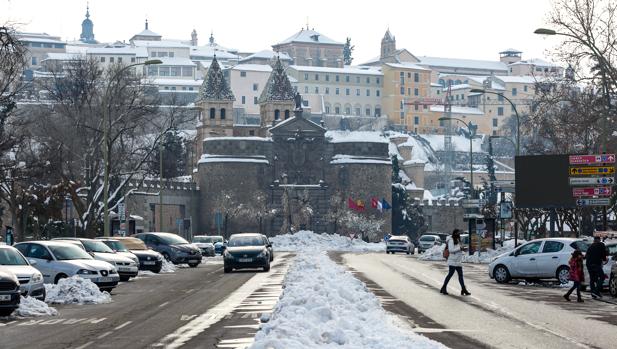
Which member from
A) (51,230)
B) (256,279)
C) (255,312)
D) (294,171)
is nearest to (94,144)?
(51,230)

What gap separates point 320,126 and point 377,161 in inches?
307

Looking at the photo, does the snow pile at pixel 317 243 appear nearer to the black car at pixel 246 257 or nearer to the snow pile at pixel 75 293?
the black car at pixel 246 257

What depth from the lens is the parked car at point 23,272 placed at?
26.2 m

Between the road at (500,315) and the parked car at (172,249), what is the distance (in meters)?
17.4

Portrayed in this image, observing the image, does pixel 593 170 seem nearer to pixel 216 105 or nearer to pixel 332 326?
pixel 332 326

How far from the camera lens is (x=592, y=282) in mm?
30422

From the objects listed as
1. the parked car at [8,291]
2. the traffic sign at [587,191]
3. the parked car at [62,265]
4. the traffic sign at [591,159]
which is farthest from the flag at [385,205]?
the parked car at [8,291]

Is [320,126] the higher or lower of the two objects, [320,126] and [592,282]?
the higher

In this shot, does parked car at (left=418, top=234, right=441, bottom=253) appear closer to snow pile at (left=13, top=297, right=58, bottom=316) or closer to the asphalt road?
the asphalt road

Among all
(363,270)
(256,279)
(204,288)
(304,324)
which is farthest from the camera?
(363,270)

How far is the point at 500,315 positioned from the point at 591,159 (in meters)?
22.2

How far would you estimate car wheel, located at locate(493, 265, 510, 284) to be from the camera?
38.1 metres

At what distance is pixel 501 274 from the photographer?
125 feet

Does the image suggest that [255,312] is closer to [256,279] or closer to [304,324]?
[304,324]
